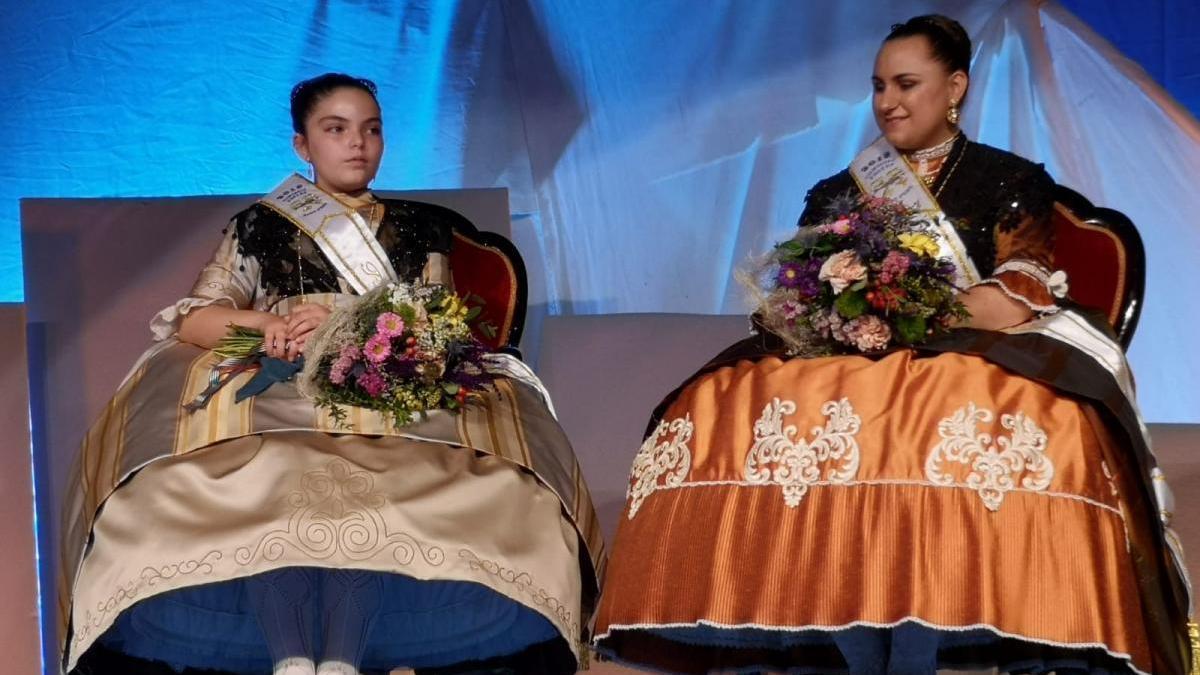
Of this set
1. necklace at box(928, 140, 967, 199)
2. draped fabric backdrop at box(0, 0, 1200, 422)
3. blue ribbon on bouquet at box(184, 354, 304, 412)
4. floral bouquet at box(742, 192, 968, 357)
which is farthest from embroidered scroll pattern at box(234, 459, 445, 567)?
draped fabric backdrop at box(0, 0, 1200, 422)

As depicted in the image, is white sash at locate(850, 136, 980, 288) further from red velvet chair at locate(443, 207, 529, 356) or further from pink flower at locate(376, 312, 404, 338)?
pink flower at locate(376, 312, 404, 338)

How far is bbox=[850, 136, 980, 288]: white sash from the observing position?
15.2 feet

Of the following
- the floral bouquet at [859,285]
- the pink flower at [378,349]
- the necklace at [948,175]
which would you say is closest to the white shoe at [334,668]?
the pink flower at [378,349]

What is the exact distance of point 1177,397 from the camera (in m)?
6.19

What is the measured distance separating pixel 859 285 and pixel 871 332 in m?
0.10

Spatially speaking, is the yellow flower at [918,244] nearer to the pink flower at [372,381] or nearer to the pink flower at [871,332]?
→ the pink flower at [871,332]

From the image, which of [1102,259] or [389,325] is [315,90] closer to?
[389,325]

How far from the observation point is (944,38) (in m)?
A: 4.81

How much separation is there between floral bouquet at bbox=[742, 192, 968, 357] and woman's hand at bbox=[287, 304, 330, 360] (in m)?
1.02

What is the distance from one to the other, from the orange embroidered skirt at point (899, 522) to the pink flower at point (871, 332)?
0.07m

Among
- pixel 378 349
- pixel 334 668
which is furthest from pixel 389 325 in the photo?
pixel 334 668

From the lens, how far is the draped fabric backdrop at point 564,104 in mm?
6457

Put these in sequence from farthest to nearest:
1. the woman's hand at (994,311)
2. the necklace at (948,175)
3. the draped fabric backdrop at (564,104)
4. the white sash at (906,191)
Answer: the draped fabric backdrop at (564,104), the necklace at (948,175), the white sash at (906,191), the woman's hand at (994,311)

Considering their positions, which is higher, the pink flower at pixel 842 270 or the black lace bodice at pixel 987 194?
the black lace bodice at pixel 987 194
